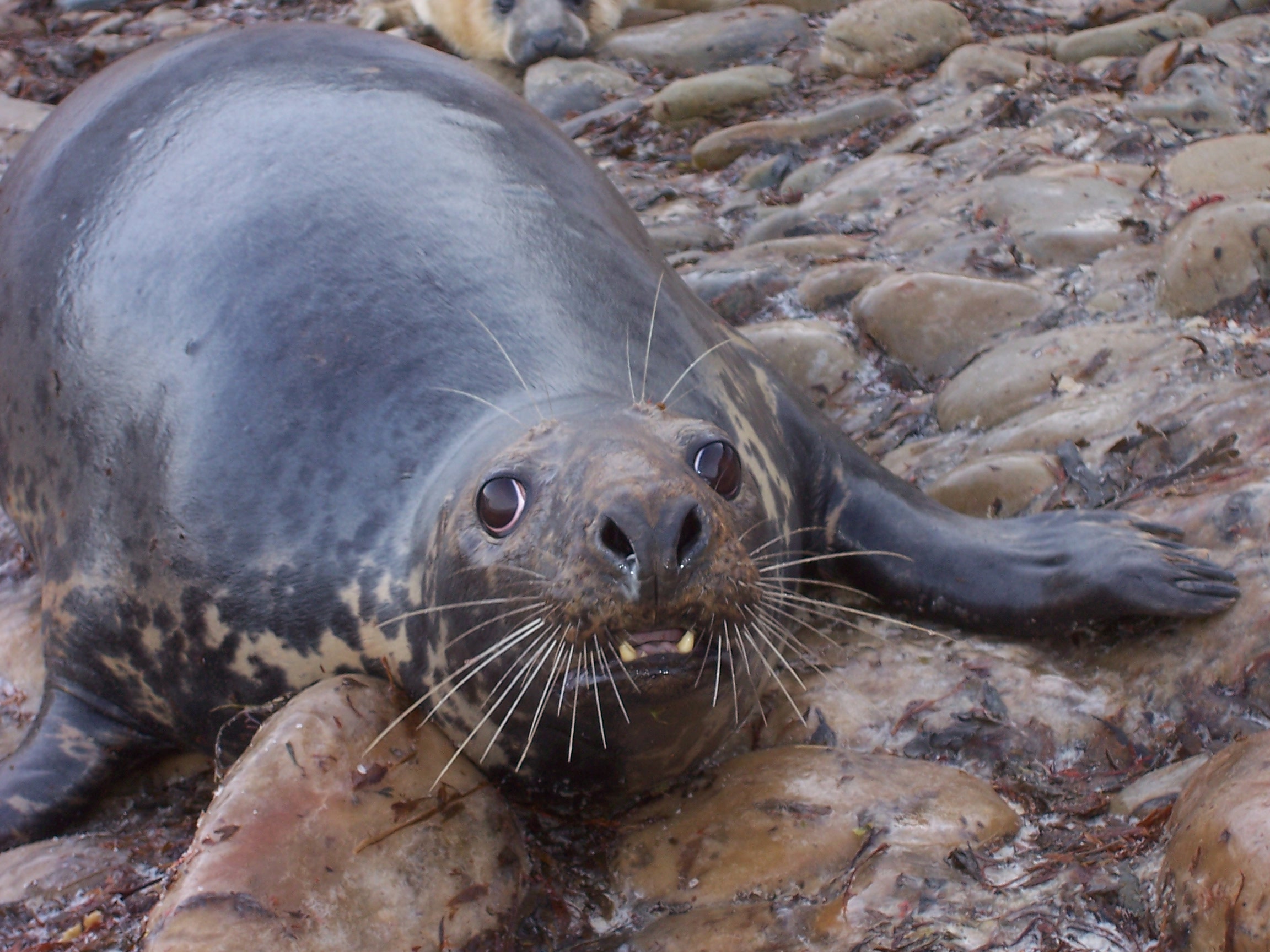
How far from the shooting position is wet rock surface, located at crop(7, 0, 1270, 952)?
248cm

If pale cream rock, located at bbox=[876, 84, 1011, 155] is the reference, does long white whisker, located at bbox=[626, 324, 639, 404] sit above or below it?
above

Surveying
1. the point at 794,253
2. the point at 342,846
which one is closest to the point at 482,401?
the point at 342,846

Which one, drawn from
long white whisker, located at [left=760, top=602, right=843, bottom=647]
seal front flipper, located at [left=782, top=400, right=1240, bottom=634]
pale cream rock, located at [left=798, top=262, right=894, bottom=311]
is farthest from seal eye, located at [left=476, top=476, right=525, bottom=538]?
pale cream rock, located at [left=798, top=262, right=894, bottom=311]

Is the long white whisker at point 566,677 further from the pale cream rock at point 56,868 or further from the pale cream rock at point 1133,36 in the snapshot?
the pale cream rock at point 1133,36

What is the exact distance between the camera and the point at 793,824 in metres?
2.73

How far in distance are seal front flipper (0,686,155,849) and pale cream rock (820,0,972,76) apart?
586 cm

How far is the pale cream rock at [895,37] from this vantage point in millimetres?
7789

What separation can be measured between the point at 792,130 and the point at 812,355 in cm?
273

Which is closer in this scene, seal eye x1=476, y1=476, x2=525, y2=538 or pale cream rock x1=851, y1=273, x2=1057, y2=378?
seal eye x1=476, y1=476, x2=525, y2=538

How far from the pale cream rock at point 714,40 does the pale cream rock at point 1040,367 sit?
15.3ft

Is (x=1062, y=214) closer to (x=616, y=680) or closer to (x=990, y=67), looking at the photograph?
(x=990, y=67)

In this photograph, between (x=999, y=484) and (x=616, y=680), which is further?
(x=999, y=484)

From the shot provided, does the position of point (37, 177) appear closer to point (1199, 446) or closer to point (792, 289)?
point (792, 289)

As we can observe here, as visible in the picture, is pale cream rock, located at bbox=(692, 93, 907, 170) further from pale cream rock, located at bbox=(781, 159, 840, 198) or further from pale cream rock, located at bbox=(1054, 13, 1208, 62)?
pale cream rock, located at bbox=(1054, 13, 1208, 62)
